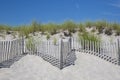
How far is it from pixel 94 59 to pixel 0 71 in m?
5.72

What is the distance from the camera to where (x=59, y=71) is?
1109 cm

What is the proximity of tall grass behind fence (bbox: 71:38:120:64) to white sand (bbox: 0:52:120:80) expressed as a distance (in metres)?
0.66

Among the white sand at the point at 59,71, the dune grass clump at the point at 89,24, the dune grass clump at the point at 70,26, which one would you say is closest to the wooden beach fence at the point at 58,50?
the white sand at the point at 59,71

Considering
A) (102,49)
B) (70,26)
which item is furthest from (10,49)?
(70,26)

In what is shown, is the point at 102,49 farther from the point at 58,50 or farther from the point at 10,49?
the point at 10,49

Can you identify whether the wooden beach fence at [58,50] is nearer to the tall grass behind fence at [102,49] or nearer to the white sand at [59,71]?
the tall grass behind fence at [102,49]

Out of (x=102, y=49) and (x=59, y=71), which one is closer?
(x=59, y=71)

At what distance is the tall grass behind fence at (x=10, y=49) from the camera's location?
11.9m

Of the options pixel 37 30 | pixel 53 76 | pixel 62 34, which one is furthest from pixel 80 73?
pixel 37 30

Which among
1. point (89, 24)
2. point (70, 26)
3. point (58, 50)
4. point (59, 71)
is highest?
point (89, 24)

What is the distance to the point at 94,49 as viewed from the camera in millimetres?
14852

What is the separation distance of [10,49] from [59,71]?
3316 millimetres

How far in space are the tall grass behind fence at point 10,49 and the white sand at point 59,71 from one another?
651 millimetres

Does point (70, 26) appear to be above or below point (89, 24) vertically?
below
